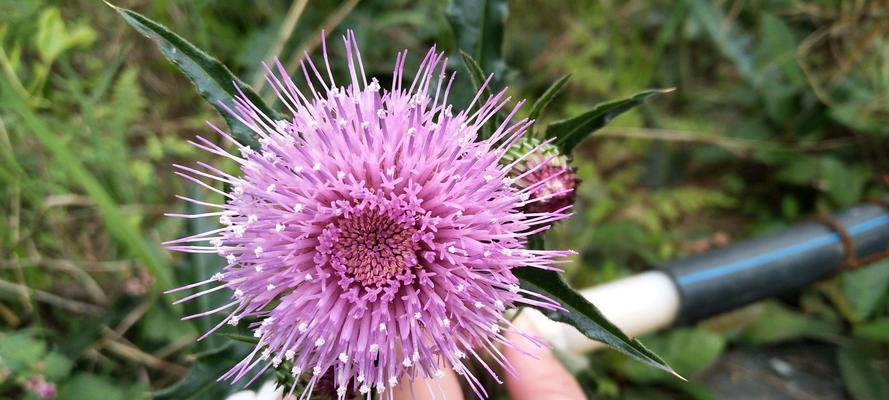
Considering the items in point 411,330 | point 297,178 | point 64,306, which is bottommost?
point 64,306

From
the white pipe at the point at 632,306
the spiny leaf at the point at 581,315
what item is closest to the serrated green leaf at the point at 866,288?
the white pipe at the point at 632,306

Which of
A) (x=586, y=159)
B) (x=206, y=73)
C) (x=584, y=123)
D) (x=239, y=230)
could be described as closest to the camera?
(x=239, y=230)

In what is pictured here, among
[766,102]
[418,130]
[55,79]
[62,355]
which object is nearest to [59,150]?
[62,355]

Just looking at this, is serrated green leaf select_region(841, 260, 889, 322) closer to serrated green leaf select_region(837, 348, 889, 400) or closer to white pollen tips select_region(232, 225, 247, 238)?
serrated green leaf select_region(837, 348, 889, 400)

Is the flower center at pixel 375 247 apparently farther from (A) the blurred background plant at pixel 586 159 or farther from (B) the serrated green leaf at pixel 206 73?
(A) the blurred background plant at pixel 586 159

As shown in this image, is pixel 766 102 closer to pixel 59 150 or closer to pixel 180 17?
pixel 180 17

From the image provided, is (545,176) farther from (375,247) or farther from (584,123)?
(375,247)

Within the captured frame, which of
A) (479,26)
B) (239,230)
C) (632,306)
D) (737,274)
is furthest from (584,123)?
(737,274)

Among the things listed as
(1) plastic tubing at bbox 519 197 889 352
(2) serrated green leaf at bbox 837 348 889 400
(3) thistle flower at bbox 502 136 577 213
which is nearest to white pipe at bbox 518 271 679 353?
(1) plastic tubing at bbox 519 197 889 352
